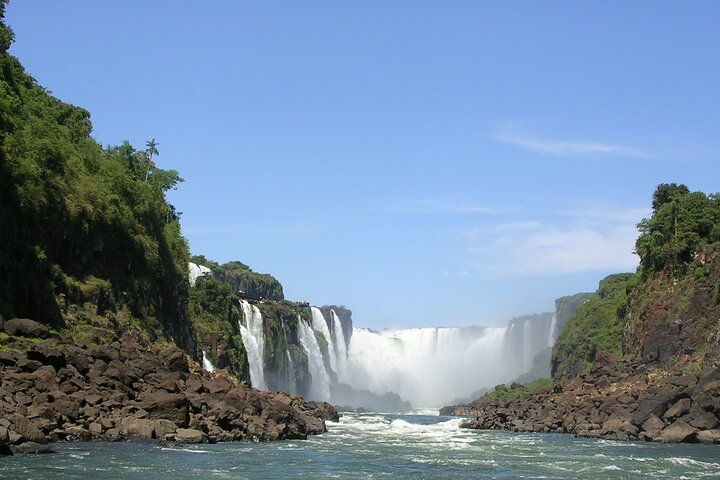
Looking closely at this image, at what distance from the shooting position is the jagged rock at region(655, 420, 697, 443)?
44688mm

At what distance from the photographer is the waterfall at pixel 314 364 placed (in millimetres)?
127250

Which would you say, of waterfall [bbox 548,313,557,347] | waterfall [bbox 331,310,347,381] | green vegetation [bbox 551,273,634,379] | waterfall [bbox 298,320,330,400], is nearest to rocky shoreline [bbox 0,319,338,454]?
green vegetation [bbox 551,273,634,379]

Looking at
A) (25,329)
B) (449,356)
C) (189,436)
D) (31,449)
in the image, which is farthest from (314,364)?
(31,449)

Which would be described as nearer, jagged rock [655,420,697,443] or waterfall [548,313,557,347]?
jagged rock [655,420,697,443]

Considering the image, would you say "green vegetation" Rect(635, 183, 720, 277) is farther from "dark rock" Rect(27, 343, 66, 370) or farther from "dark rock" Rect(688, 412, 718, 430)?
"dark rock" Rect(27, 343, 66, 370)

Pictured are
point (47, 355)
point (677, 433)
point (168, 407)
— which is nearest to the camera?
point (47, 355)

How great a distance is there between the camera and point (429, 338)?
177 meters

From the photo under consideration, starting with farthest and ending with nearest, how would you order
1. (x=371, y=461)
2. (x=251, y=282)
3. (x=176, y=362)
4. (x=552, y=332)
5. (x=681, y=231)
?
(x=552, y=332)
(x=251, y=282)
(x=681, y=231)
(x=176, y=362)
(x=371, y=461)

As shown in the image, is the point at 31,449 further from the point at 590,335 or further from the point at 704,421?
the point at 590,335

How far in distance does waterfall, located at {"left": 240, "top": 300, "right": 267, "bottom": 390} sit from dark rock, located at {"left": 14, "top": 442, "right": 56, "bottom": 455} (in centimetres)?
7279

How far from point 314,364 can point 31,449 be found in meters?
102

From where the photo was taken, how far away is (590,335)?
371ft

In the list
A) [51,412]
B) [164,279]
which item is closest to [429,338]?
[164,279]

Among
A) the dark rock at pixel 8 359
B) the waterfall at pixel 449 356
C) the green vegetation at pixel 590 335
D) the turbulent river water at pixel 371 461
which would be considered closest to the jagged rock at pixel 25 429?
the turbulent river water at pixel 371 461
